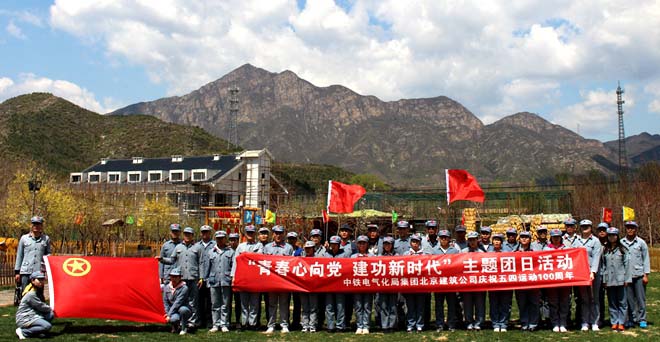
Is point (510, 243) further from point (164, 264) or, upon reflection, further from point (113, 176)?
point (113, 176)

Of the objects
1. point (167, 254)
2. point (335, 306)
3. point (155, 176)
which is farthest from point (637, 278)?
point (155, 176)

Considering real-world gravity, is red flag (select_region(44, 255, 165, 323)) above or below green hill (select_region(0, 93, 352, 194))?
below

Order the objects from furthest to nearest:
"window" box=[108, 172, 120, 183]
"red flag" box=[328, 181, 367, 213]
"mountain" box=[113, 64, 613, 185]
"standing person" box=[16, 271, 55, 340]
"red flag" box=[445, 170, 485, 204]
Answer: "mountain" box=[113, 64, 613, 185], "window" box=[108, 172, 120, 183], "red flag" box=[328, 181, 367, 213], "red flag" box=[445, 170, 485, 204], "standing person" box=[16, 271, 55, 340]

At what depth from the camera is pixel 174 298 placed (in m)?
9.64

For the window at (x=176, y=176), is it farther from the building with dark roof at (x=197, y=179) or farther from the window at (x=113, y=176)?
the window at (x=113, y=176)

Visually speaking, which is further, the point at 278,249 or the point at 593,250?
the point at 278,249

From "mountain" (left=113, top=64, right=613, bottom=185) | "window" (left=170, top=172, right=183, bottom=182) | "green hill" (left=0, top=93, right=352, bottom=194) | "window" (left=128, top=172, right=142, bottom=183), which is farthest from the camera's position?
"mountain" (left=113, top=64, right=613, bottom=185)

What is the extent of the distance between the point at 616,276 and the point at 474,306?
2480 mm

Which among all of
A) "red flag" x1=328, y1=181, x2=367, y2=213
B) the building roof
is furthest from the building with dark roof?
"red flag" x1=328, y1=181, x2=367, y2=213

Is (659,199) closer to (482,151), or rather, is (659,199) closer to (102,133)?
(102,133)

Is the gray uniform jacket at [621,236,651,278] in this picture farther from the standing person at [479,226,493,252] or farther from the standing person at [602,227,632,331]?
the standing person at [479,226,493,252]

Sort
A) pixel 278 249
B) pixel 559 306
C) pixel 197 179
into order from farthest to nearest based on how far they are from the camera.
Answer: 1. pixel 197 179
2. pixel 278 249
3. pixel 559 306

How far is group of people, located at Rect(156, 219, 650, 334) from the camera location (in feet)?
31.7

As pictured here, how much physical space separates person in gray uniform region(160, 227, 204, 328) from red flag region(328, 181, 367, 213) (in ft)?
20.1
